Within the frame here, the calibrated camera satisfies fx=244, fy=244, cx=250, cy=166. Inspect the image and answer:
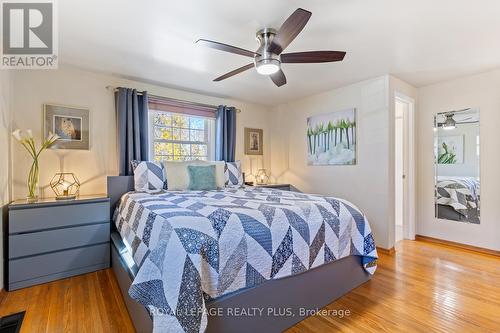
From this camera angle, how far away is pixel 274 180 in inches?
187

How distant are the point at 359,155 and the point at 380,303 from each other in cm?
200

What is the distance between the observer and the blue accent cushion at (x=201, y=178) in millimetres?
2951

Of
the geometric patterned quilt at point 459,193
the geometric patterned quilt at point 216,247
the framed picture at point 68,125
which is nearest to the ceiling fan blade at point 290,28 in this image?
the geometric patterned quilt at point 216,247

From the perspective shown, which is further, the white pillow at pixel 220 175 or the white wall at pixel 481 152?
the white pillow at pixel 220 175

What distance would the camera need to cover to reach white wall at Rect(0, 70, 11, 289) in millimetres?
2160

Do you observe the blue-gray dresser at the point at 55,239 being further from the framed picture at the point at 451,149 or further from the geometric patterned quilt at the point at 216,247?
the framed picture at the point at 451,149

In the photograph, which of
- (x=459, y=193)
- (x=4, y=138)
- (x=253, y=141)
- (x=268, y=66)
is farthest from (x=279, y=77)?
(x=459, y=193)

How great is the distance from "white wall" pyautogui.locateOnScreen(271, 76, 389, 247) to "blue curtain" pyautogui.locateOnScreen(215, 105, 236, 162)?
1079 millimetres

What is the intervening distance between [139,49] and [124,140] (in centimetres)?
119

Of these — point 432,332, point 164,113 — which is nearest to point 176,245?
point 432,332

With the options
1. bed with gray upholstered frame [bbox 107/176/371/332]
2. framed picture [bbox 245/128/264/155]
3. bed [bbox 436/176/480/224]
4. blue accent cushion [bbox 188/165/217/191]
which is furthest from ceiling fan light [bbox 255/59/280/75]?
bed [bbox 436/176/480/224]

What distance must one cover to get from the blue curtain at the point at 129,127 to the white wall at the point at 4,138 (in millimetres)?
1003

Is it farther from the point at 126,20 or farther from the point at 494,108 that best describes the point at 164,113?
the point at 494,108

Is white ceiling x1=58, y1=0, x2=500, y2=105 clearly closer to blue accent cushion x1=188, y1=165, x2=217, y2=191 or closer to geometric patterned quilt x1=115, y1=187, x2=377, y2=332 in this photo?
blue accent cushion x1=188, y1=165, x2=217, y2=191
